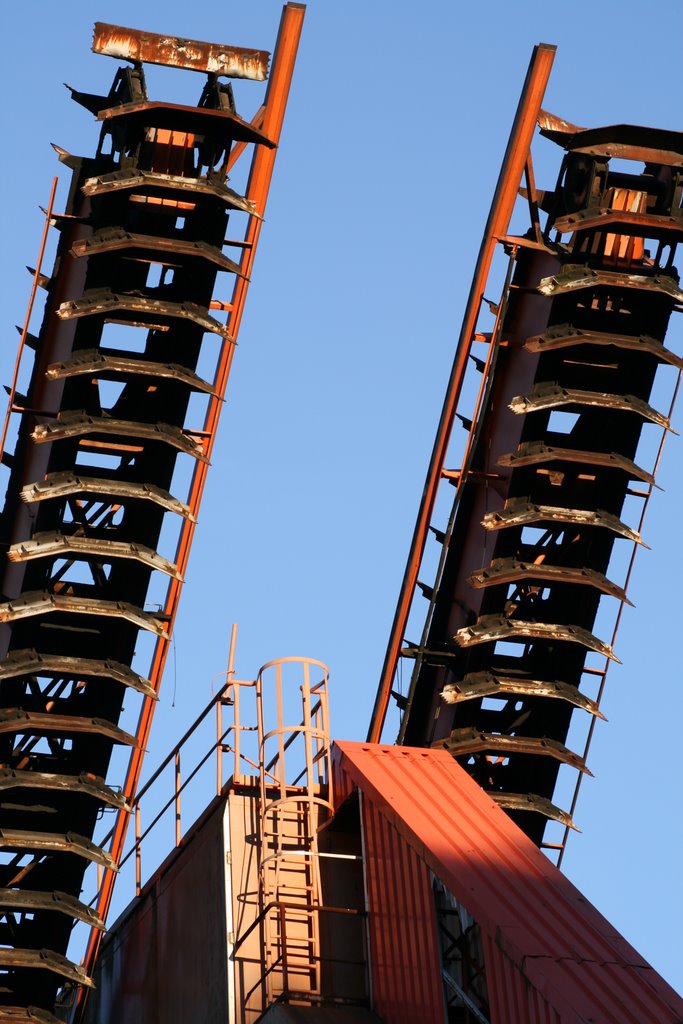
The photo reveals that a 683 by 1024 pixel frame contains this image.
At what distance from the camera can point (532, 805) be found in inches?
1086

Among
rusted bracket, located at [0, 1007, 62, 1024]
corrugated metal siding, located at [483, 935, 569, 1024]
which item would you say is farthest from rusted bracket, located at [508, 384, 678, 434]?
Answer: rusted bracket, located at [0, 1007, 62, 1024]

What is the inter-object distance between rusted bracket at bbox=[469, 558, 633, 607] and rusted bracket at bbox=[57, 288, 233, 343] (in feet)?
15.8

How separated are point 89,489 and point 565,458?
593 cm

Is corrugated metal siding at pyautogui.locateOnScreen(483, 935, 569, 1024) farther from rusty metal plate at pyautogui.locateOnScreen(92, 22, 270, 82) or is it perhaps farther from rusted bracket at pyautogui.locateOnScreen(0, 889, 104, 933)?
rusty metal plate at pyautogui.locateOnScreen(92, 22, 270, 82)

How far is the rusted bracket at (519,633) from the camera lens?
26.8m

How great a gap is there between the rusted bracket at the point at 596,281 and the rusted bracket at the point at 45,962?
10702mm

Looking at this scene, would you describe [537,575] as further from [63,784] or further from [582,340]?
[63,784]

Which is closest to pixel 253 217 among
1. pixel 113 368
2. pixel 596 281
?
pixel 113 368

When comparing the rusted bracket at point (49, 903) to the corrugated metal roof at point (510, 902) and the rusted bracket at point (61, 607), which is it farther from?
the corrugated metal roof at point (510, 902)

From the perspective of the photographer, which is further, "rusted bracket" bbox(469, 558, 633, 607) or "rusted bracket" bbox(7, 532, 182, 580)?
"rusted bracket" bbox(469, 558, 633, 607)

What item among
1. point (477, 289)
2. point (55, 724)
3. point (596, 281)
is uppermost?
point (477, 289)

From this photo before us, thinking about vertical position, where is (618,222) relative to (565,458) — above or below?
above

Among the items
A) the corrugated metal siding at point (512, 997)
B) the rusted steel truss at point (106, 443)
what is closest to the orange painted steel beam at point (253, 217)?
the rusted steel truss at point (106, 443)

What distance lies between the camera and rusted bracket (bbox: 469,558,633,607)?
2664cm
